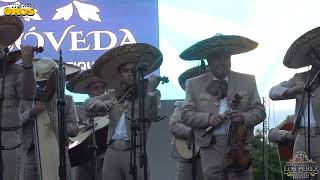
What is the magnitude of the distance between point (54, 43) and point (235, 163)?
740cm

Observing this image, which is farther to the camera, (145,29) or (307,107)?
(145,29)

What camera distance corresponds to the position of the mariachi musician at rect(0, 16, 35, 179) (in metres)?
5.20

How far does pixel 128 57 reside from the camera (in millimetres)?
6645

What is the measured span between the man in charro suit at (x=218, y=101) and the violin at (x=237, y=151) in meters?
0.08

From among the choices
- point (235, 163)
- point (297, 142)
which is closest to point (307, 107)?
point (297, 142)

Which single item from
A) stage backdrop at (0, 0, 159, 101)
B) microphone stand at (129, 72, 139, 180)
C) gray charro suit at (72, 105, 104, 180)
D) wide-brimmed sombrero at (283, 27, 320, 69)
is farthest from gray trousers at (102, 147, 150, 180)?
stage backdrop at (0, 0, 159, 101)

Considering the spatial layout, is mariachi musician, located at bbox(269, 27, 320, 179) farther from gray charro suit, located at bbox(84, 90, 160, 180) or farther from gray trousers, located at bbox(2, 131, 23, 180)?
gray trousers, located at bbox(2, 131, 23, 180)

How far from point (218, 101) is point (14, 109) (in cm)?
188

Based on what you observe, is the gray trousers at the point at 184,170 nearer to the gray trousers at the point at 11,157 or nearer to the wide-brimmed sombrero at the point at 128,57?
the wide-brimmed sombrero at the point at 128,57

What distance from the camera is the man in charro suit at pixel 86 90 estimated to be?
793 cm

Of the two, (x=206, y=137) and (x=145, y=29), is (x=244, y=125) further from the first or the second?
(x=145, y=29)

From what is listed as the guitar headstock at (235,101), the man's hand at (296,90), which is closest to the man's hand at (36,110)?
the guitar headstock at (235,101)

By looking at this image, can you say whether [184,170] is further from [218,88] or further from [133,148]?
[218,88]

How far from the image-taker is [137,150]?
6441 millimetres
